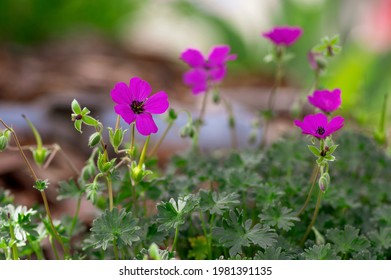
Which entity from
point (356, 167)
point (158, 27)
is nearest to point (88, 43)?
point (158, 27)

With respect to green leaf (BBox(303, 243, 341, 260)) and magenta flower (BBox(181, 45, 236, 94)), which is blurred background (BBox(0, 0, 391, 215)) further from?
green leaf (BBox(303, 243, 341, 260))

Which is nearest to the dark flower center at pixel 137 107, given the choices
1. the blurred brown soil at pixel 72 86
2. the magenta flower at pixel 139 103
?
the magenta flower at pixel 139 103

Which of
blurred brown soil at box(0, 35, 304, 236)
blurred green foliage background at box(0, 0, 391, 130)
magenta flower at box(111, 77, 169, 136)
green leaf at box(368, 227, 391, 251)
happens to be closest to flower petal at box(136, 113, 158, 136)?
magenta flower at box(111, 77, 169, 136)

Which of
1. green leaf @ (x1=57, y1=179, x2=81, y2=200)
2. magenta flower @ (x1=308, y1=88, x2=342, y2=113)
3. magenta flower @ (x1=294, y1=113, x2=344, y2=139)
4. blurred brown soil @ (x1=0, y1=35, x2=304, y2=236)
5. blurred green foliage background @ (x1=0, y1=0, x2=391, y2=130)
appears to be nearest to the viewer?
magenta flower @ (x1=294, y1=113, x2=344, y2=139)

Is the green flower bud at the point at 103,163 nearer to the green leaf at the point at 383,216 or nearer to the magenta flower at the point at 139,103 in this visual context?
the magenta flower at the point at 139,103

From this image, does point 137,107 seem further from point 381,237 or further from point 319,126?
point 381,237

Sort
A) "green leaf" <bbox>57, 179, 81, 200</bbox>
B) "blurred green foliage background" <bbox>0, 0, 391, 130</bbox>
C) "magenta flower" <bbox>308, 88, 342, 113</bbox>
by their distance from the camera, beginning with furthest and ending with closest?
"blurred green foliage background" <bbox>0, 0, 391, 130</bbox>, "green leaf" <bbox>57, 179, 81, 200</bbox>, "magenta flower" <bbox>308, 88, 342, 113</bbox>
